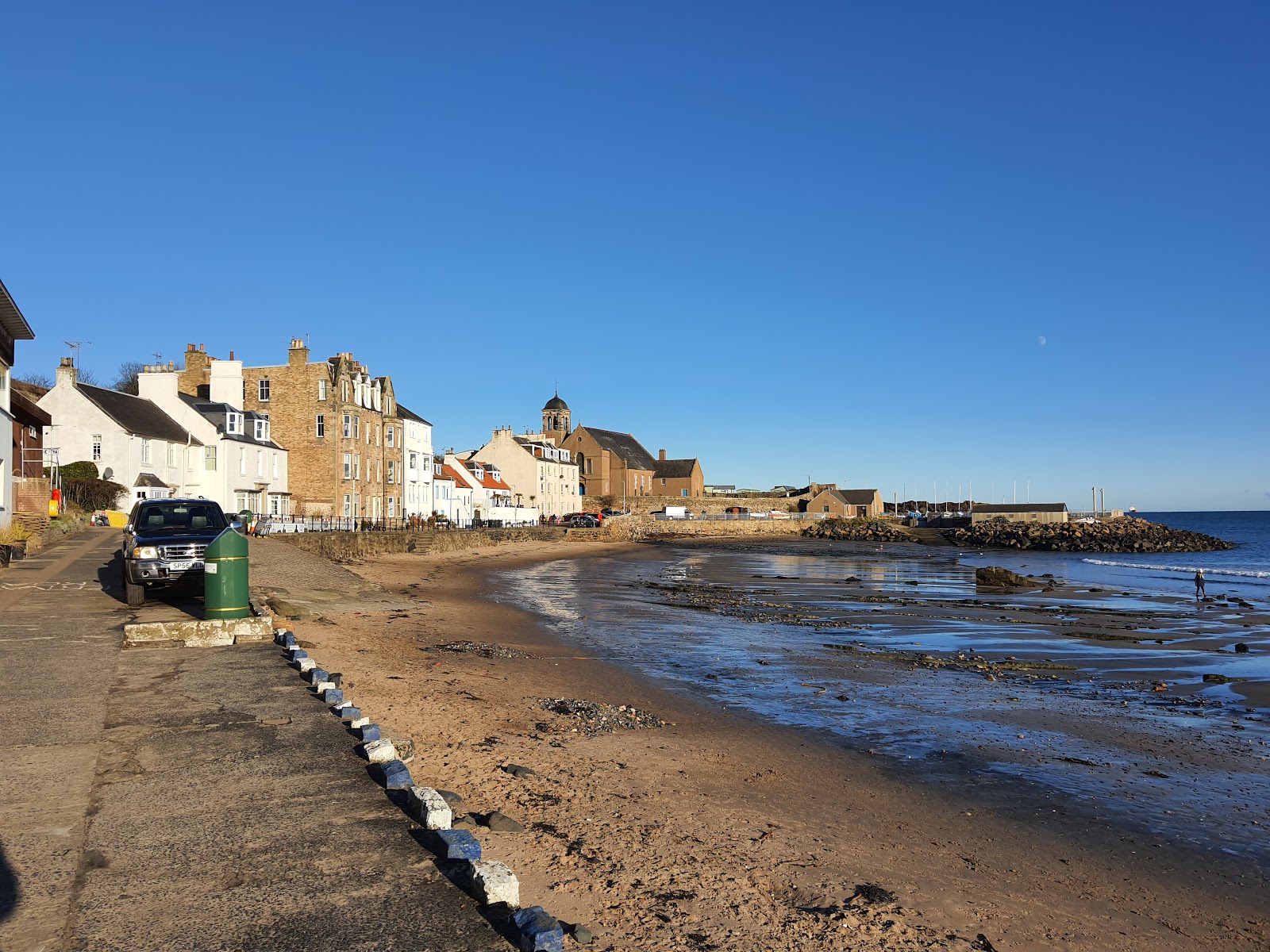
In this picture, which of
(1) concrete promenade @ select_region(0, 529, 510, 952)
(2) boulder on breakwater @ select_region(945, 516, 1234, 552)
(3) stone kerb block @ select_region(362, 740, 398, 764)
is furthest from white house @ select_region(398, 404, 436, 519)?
(3) stone kerb block @ select_region(362, 740, 398, 764)

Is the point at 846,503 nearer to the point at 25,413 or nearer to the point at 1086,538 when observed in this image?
the point at 1086,538

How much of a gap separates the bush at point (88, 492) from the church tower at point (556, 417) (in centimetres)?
7975

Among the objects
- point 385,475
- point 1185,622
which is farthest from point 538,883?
point 385,475

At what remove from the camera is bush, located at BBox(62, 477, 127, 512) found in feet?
140

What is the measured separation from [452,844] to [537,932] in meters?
1.13

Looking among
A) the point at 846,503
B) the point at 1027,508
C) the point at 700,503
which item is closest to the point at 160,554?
the point at 700,503

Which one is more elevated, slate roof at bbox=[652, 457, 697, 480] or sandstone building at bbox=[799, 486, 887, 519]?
slate roof at bbox=[652, 457, 697, 480]

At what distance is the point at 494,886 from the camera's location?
187 inches

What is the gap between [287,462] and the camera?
183 feet

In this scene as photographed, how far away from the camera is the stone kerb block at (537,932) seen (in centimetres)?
431

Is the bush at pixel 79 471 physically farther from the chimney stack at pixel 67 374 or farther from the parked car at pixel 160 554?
the parked car at pixel 160 554

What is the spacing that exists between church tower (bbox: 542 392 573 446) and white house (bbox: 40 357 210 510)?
76.7 meters

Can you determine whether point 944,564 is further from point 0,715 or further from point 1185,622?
point 0,715

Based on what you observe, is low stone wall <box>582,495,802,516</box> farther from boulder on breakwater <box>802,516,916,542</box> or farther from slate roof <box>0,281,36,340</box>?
slate roof <box>0,281,36,340</box>
